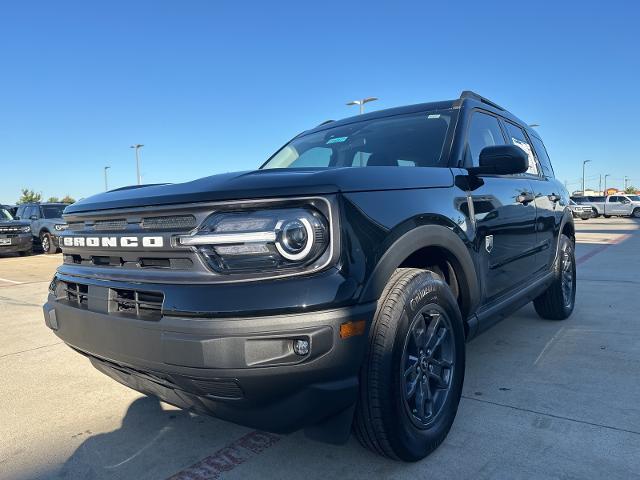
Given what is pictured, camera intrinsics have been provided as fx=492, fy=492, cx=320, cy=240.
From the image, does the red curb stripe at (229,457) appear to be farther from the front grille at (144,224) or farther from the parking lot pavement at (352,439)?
the front grille at (144,224)

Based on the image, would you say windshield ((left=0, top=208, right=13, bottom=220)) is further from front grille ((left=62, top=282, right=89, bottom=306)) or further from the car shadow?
front grille ((left=62, top=282, right=89, bottom=306))

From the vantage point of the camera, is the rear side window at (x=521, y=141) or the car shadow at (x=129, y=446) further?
the rear side window at (x=521, y=141)

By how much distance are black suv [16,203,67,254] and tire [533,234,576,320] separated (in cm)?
1566

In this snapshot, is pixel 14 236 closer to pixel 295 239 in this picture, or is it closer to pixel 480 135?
pixel 480 135

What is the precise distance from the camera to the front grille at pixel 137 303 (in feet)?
6.36

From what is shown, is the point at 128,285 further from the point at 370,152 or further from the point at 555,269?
the point at 555,269

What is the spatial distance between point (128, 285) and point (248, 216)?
62 cm

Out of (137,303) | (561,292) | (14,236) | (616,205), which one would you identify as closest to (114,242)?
(137,303)

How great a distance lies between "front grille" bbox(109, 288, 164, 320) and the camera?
1.94m

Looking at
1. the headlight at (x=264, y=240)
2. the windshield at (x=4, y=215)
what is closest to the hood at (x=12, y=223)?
the windshield at (x=4, y=215)

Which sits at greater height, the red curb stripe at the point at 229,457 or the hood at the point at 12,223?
the hood at the point at 12,223

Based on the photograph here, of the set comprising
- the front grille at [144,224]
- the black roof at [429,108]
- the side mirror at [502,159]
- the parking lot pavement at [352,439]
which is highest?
the black roof at [429,108]

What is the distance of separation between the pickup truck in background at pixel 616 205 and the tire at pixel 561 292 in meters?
38.3

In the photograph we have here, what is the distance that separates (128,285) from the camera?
2.04 metres
